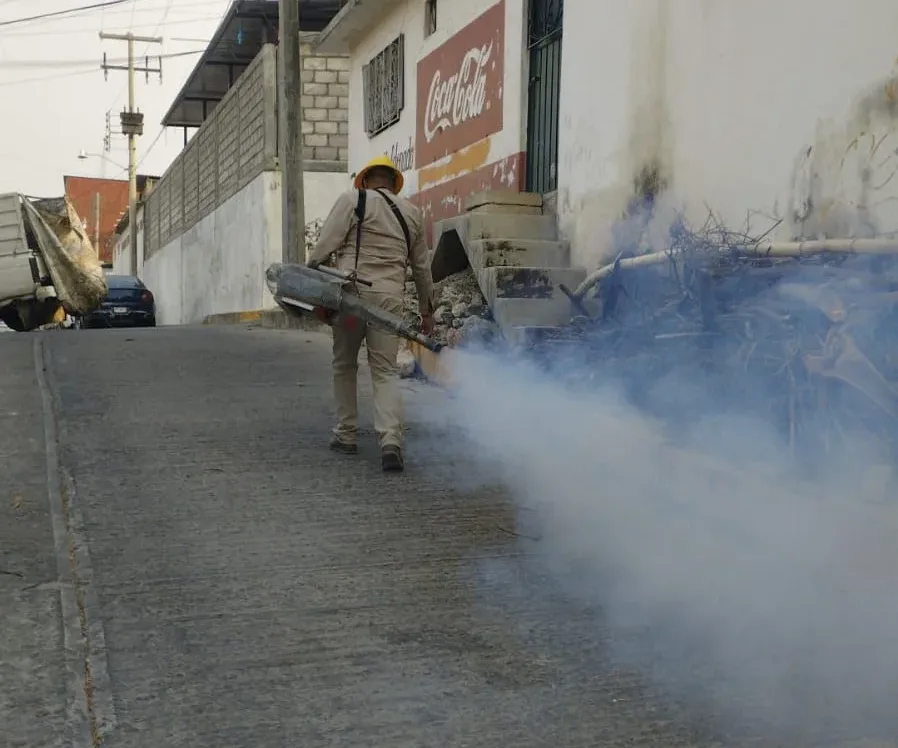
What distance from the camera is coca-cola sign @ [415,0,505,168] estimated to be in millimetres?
9375

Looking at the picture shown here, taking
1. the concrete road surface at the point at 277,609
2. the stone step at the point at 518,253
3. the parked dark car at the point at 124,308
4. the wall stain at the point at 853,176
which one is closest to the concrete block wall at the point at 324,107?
the parked dark car at the point at 124,308

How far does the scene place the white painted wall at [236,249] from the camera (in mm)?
16828

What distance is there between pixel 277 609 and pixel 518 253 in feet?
16.4

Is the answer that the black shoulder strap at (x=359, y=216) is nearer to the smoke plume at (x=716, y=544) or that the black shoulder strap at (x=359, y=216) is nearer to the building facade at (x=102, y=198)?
the smoke plume at (x=716, y=544)

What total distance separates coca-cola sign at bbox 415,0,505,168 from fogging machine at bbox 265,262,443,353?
15.7 feet

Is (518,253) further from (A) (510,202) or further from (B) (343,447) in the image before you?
(B) (343,447)

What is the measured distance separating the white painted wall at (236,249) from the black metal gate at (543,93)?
8.39m

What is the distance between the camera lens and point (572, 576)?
3684 mm

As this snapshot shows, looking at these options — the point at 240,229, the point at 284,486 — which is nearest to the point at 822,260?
the point at 284,486

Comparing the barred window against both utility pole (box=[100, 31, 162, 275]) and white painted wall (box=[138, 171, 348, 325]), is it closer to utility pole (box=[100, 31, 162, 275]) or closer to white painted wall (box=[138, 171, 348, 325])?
white painted wall (box=[138, 171, 348, 325])

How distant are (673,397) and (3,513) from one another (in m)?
3.38

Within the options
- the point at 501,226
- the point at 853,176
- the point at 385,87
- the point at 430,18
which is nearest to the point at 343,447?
the point at 853,176

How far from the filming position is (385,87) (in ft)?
41.9

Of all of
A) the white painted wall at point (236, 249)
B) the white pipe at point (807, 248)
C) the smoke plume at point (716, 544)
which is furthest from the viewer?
the white painted wall at point (236, 249)
